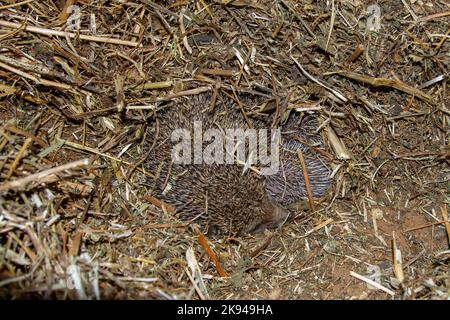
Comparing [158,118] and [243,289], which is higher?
[158,118]

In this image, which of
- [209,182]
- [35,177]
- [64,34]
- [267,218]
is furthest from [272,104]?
[35,177]

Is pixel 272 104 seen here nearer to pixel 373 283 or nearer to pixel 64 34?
pixel 373 283

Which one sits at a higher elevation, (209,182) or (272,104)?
(272,104)

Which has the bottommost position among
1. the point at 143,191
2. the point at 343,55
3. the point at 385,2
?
the point at 143,191
